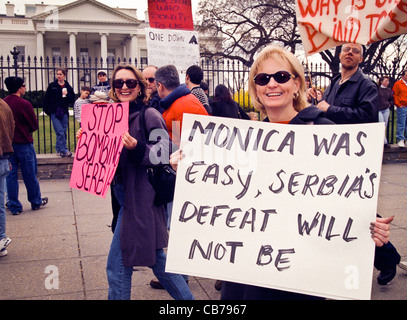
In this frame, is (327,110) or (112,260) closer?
(112,260)

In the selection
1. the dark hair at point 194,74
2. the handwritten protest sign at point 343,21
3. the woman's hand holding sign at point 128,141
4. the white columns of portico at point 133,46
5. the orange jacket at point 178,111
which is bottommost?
the woman's hand holding sign at point 128,141

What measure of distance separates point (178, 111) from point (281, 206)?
231 cm

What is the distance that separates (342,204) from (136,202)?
1.34 m

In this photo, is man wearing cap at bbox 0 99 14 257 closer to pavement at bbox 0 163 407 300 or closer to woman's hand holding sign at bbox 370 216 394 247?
pavement at bbox 0 163 407 300

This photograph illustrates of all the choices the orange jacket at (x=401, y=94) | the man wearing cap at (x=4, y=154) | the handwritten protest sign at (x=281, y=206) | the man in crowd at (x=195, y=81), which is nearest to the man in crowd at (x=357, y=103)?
the man in crowd at (x=195, y=81)

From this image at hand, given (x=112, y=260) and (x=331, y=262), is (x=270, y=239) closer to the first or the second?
(x=331, y=262)

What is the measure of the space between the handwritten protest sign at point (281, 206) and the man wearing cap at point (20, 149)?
497 cm

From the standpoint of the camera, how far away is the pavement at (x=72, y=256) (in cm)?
370

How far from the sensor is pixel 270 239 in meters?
1.80

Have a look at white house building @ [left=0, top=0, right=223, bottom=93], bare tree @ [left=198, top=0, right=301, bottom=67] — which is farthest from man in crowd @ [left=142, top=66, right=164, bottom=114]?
white house building @ [left=0, top=0, right=223, bottom=93]

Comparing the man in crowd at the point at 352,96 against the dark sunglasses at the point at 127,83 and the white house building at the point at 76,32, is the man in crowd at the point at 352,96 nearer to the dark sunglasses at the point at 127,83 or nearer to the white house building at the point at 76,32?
the dark sunglasses at the point at 127,83

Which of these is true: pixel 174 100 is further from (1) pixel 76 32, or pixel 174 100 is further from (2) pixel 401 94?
(1) pixel 76 32

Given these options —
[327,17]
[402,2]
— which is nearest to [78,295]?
[327,17]

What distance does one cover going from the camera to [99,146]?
2.90 m
